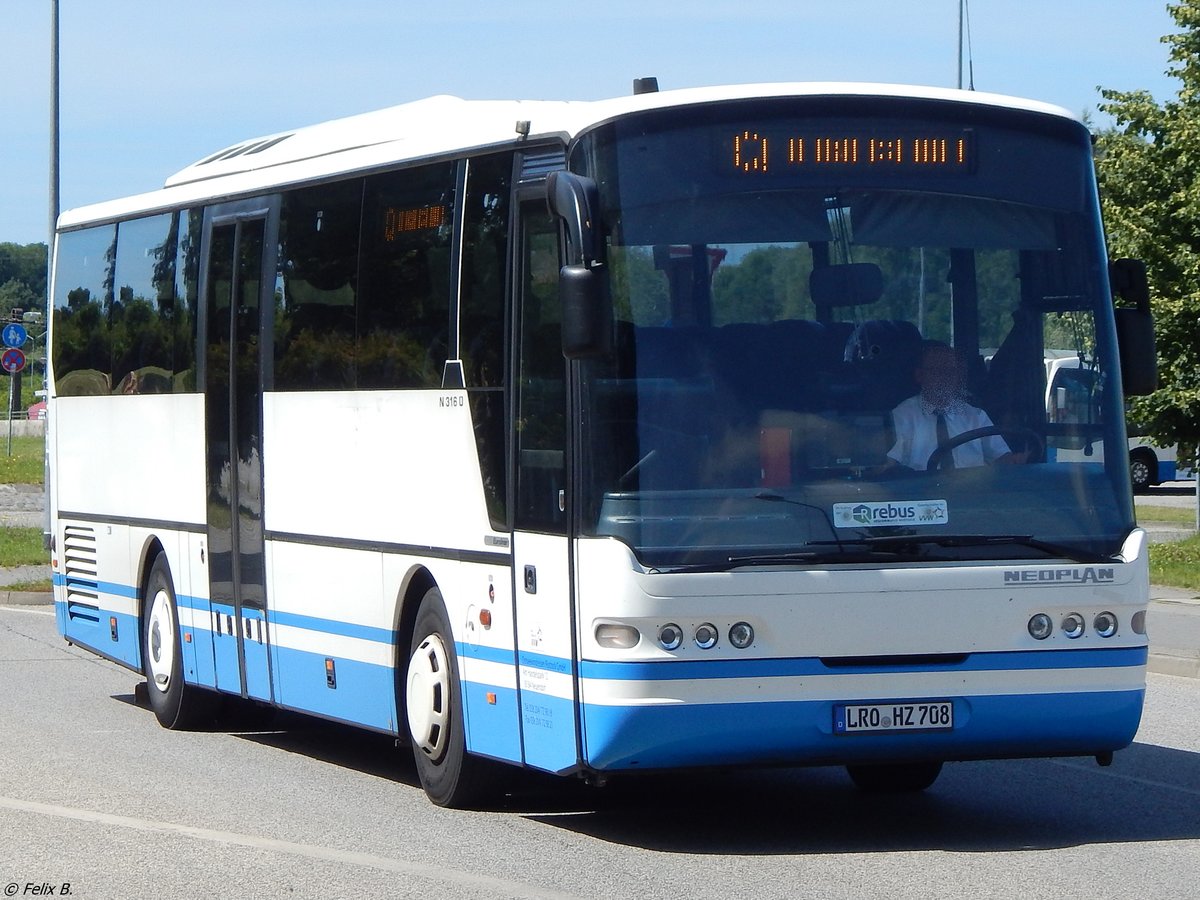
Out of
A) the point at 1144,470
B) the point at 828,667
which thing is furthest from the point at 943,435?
the point at 1144,470

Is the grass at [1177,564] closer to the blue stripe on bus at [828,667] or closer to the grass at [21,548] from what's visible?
the blue stripe on bus at [828,667]

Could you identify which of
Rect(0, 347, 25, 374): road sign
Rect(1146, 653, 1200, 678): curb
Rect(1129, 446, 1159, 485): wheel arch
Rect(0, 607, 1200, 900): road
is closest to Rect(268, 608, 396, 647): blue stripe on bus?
Rect(0, 607, 1200, 900): road

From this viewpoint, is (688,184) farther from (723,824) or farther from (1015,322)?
(723,824)

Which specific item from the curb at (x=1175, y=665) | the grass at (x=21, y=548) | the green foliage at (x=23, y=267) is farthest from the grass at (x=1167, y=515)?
the green foliage at (x=23, y=267)

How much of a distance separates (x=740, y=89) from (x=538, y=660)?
8.30ft

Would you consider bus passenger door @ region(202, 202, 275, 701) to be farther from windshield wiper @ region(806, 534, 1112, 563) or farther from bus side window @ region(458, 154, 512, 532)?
windshield wiper @ region(806, 534, 1112, 563)

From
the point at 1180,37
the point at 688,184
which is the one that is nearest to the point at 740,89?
the point at 688,184

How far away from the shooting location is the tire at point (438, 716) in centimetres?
980

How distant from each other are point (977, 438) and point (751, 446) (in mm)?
986

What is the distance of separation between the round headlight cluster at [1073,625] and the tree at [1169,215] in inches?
552

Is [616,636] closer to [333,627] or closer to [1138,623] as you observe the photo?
[1138,623]

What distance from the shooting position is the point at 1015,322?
907 cm

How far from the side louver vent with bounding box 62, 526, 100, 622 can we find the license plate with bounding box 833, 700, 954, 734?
317 inches

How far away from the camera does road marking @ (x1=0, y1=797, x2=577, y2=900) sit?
7.78 metres
